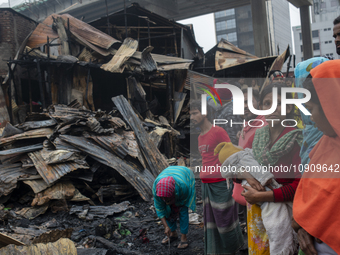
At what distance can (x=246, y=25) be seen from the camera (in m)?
51.8

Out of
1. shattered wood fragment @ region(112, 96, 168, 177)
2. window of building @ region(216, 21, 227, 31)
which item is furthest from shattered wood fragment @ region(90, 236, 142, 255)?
window of building @ region(216, 21, 227, 31)

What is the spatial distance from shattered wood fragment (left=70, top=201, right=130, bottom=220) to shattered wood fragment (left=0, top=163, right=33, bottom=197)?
1.31 m

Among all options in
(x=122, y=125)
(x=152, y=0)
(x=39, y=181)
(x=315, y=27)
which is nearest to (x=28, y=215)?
(x=39, y=181)

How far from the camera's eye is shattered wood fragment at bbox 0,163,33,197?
17.2 ft

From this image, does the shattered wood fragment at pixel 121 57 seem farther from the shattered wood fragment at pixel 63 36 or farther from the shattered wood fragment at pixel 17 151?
the shattered wood fragment at pixel 17 151

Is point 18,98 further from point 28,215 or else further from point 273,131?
point 273,131

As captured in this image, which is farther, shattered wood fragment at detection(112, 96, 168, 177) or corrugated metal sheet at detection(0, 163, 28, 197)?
shattered wood fragment at detection(112, 96, 168, 177)

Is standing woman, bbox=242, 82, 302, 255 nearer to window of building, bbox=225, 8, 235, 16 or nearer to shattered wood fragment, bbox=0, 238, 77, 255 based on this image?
shattered wood fragment, bbox=0, 238, 77, 255

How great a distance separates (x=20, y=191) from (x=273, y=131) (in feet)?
18.4

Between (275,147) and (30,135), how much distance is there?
5.84 metres

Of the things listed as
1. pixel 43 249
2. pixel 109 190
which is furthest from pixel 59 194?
pixel 43 249

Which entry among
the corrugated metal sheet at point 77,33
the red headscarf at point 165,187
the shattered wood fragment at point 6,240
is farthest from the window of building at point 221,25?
the shattered wood fragment at point 6,240

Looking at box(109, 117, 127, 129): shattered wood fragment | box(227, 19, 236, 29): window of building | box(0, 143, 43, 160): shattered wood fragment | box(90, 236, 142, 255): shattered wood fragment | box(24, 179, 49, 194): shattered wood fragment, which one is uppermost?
box(227, 19, 236, 29): window of building

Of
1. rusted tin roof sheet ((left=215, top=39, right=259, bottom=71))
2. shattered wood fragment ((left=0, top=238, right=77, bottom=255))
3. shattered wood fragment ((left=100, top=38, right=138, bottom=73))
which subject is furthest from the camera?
rusted tin roof sheet ((left=215, top=39, right=259, bottom=71))
